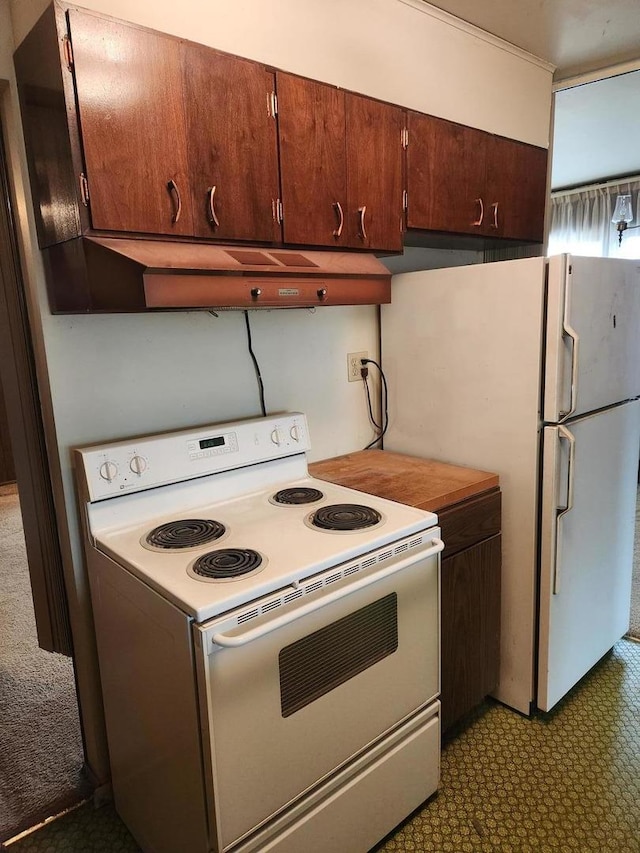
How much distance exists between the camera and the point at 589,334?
6.15ft

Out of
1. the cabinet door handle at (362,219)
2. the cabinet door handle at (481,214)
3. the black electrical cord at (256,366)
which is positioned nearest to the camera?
the cabinet door handle at (362,219)

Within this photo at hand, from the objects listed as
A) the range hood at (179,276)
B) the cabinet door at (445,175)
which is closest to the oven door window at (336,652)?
the range hood at (179,276)

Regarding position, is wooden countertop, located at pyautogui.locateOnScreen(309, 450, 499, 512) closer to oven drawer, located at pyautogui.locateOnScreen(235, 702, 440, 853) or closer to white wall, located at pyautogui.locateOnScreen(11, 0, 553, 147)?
oven drawer, located at pyautogui.locateOnScreen(235, 702, 440, 853)

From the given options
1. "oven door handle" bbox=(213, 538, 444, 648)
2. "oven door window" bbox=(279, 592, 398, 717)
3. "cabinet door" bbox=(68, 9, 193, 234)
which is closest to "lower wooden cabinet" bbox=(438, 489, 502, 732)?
"oven door handle" bbox=(213, 538, 444, 648)

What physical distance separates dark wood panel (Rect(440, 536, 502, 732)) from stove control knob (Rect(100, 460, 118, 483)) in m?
1.01

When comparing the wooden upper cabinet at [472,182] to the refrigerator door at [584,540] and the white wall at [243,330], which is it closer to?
the white wall at [243,330]

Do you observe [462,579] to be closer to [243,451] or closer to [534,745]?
[534,745]

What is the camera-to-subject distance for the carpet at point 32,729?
5.79 ft

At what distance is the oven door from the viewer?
1166 mm

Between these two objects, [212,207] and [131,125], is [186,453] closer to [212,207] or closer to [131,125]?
[212,207]

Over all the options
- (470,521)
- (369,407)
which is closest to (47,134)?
(369,407)

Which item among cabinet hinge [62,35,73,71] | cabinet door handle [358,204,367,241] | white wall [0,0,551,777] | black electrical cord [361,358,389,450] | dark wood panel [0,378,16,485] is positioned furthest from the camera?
dark wood panel [0,378,16,485]

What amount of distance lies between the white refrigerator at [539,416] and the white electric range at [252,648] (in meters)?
0.51

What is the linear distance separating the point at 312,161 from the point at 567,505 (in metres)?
1.36
